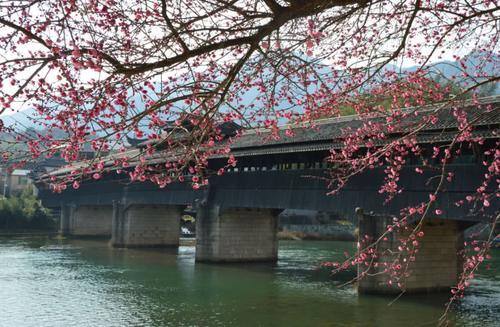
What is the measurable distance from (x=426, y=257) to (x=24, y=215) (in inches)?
1661

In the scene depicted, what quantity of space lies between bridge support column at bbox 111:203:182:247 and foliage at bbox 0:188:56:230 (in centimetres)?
1719

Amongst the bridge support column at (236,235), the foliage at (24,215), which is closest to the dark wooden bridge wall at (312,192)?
the bridge support column at (236,235)

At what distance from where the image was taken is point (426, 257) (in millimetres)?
19500

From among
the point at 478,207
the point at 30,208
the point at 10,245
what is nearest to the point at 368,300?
the point at 478,207

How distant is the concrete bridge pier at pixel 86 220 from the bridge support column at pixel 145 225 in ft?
38.5

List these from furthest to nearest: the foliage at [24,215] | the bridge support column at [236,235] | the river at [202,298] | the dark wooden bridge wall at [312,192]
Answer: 1. the foliage at [24,215]
2. the bridge support column at [236,235]
3. the dark wooden bridge wall at [312,192]
4. the river at [202,298]

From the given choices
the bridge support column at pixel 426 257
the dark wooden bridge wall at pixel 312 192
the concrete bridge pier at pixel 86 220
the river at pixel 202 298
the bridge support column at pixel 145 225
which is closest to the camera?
the river at pixel 202 298

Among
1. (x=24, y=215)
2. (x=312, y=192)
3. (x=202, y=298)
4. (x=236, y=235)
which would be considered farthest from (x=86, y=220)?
(x=202, y=298)

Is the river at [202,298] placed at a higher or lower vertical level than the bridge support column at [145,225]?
lower

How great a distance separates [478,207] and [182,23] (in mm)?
13092

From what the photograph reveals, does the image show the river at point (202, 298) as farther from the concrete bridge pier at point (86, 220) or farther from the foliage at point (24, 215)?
the foliage at point (24, 215)

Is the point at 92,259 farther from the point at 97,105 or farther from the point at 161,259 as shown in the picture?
the point at 97,105

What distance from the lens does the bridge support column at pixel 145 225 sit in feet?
128

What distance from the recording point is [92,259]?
1227 inches
